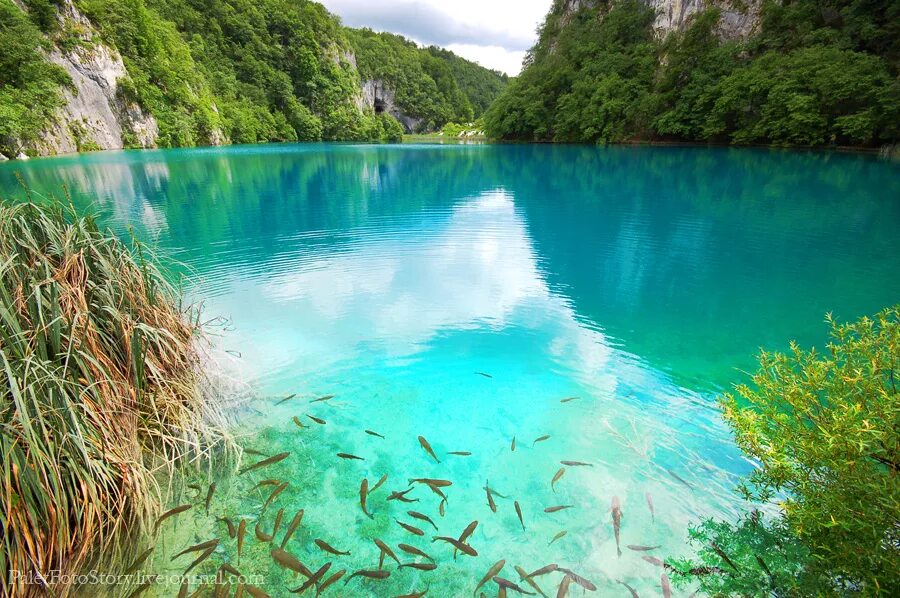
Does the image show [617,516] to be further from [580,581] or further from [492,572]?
[492,572]

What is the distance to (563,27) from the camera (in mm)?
57719

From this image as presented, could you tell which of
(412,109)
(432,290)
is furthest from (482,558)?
(412,109)

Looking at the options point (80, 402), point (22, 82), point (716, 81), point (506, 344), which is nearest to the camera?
point (80, 402)

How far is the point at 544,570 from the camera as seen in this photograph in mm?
2385

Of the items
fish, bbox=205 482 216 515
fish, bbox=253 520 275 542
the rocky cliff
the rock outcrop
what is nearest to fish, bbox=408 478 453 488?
fish, bbox=253 520 275 542

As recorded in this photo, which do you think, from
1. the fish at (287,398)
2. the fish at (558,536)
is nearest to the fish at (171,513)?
Answer: the fish at (287,398)

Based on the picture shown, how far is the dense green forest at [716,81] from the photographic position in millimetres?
26078

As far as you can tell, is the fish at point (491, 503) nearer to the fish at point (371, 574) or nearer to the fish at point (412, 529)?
the fish at point (412, 529)

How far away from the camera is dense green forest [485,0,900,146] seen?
85.6ft

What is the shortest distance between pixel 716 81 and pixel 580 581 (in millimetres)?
44792

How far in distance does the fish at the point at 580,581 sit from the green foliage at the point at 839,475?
599mm

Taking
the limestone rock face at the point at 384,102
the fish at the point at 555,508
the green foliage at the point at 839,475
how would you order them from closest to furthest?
the green foliage at the point at 839,475
the fish at the point at 555,508
the limestone rock face at the point at 384,102

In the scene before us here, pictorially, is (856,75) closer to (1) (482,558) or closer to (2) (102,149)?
(1) (482,558)

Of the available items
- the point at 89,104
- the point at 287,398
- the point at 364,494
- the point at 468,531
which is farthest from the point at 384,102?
the point at 468,531
